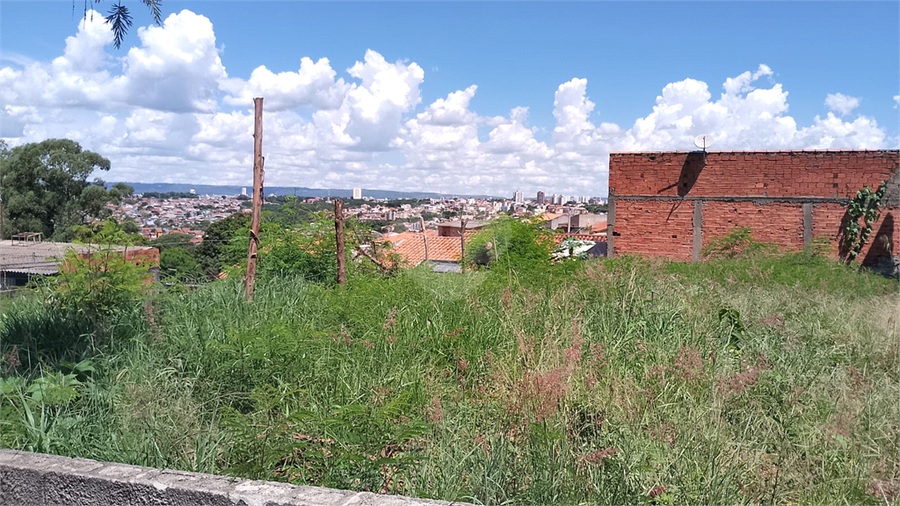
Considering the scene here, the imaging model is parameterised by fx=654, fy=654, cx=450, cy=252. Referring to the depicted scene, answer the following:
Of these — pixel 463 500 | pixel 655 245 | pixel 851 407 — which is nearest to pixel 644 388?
pixel 851 407

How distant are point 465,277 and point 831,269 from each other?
8.93 metres

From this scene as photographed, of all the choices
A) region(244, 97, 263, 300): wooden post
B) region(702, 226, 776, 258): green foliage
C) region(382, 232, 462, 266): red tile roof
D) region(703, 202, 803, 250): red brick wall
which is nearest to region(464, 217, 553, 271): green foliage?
region(244, 97, 263, 300): wooden post

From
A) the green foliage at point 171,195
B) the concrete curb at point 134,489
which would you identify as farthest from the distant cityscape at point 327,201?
the concrete curb at point 134,489

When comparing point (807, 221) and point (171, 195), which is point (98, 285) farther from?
point (171, 195)

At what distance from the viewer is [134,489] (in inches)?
119

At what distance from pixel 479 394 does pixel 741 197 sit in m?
15.5

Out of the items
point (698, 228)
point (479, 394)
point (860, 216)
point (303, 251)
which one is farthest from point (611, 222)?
point (479, 394)

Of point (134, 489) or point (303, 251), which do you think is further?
point (303, 251)

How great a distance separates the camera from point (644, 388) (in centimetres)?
463

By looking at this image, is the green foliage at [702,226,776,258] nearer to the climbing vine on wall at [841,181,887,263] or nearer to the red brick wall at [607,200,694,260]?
the red brick wall at [607,200,694,260]

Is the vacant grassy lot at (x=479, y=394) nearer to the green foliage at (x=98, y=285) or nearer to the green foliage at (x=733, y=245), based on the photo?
the green foliage at (x=98, y=285)

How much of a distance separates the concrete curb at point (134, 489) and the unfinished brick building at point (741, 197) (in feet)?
56.0

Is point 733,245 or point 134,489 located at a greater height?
point 733,245

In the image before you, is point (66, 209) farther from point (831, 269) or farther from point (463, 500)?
point (463, 500)
